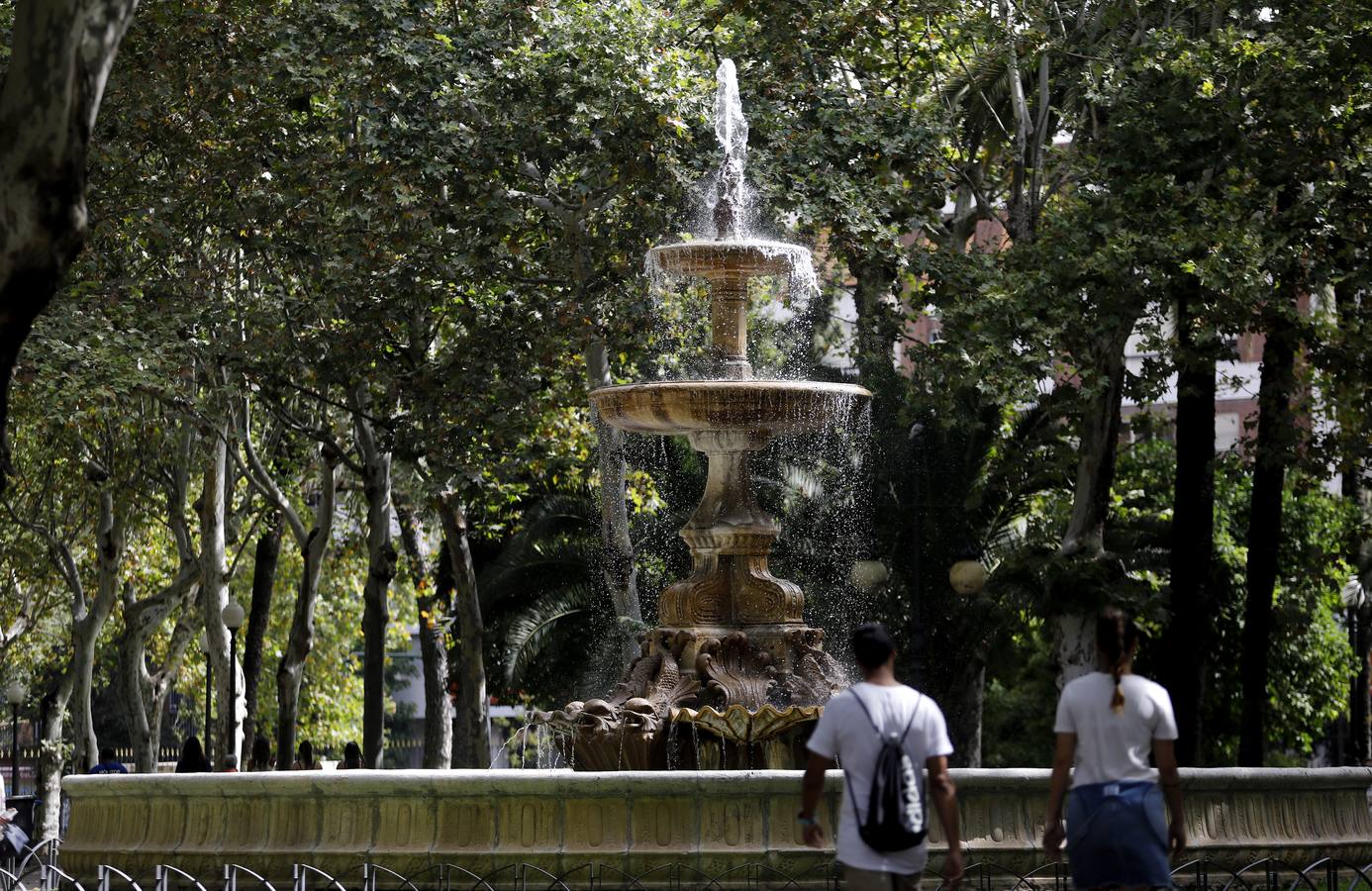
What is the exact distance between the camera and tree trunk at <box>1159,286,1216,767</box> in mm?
19328

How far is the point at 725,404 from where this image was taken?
43.5ft

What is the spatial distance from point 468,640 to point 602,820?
1256 centimetres

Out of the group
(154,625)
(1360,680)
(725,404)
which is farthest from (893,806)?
(1360,680)

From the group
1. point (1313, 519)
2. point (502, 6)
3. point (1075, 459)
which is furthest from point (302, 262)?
point (1313, 519)

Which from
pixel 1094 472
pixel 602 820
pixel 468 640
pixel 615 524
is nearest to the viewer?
Result: pixel 602 820

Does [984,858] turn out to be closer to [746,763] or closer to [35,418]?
[746,763]

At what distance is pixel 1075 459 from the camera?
20.3 meters

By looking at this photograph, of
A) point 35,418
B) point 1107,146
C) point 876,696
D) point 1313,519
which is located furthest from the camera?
point 1313,519

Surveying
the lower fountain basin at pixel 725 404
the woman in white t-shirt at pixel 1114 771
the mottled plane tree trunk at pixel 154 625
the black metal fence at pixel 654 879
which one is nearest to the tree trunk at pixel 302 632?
the mottled plane tree trunk at pixel 154 625

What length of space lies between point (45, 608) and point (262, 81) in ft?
58.0

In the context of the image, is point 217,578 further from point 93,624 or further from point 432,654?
point 93,624

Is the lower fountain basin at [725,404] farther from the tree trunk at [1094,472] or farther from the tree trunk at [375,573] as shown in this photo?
the tree trunk at [375,573]

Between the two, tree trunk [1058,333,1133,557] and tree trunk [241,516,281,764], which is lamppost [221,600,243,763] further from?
tree trunk [1058,333,1133,557]

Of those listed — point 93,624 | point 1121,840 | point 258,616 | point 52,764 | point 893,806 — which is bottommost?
point 52,764
